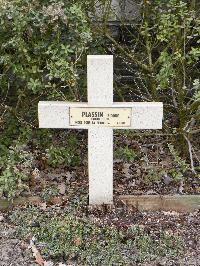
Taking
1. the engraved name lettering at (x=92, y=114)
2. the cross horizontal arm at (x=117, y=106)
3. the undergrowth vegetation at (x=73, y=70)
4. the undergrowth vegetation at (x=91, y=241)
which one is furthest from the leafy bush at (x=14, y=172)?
the engraved name lettering at (x=92, y=114)

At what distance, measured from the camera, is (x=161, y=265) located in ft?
11.8

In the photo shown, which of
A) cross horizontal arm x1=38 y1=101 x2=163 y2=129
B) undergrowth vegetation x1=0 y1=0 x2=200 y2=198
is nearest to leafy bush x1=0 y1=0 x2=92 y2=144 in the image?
undergrowth vegetation x1=0 y1=0 x2=200 y2=198

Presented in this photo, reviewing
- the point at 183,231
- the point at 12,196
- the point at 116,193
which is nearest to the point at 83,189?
the point at 116,193

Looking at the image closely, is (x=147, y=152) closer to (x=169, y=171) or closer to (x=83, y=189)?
(x=169, y=171)

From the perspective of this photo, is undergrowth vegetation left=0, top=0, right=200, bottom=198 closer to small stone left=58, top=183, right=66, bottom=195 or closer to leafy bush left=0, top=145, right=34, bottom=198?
leafy bush left=0, top=145, right=34, bottom=198

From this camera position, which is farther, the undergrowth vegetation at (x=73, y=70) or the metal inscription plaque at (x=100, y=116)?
the undergrowth vegetation at (x=73, y=70)

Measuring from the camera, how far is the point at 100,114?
3811 mm

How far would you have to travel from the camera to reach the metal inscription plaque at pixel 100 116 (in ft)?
12.4

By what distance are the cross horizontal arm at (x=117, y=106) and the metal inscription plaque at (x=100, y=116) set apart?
2cm

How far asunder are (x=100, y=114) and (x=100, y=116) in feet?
0.05

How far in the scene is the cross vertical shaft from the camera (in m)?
3.65

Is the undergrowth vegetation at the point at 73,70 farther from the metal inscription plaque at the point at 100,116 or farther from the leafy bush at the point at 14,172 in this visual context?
the metal inscription plaque at the point at 100,116

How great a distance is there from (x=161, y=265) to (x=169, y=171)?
1016mm

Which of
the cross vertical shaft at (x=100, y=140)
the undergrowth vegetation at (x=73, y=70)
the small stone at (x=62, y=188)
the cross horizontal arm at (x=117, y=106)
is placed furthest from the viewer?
the small stone at (x=62, y=188)
